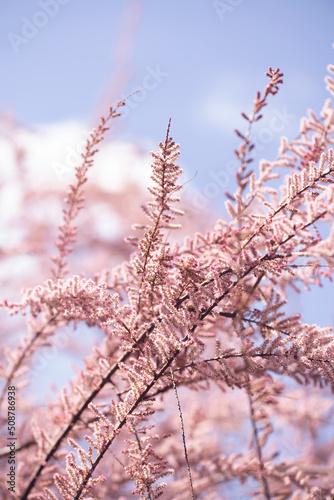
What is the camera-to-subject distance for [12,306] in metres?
1.04

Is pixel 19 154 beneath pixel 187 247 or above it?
above

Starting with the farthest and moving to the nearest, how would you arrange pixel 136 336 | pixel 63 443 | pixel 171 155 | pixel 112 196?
pixel 112 196
pixel 63 443
pixel 136 336
pixel 171 155

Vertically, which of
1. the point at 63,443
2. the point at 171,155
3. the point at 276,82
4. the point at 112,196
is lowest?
the point at 63,443

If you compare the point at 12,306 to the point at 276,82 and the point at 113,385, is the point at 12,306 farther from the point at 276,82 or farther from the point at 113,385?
the point at 276,82

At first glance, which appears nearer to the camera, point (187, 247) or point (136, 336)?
point (136, 336)

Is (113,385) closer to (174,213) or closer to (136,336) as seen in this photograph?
(136,336)

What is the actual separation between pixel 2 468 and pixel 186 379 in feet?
4.19

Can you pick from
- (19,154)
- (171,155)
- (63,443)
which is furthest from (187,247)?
(19,154)

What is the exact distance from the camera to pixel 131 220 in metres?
5.78

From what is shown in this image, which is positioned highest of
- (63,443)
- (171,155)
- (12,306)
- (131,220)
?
(131,220)

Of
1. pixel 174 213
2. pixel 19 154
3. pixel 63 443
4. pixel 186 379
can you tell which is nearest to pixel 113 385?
pixel 186 379

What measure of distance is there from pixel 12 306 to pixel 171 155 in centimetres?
59

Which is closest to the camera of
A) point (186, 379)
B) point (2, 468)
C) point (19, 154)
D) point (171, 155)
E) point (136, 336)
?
point (171, 155)

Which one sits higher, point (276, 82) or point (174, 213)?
point (276, 82)
